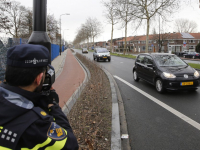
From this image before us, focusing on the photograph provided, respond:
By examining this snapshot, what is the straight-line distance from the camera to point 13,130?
1.02m

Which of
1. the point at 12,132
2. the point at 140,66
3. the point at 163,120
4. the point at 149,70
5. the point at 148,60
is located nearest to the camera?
the point at 12,132

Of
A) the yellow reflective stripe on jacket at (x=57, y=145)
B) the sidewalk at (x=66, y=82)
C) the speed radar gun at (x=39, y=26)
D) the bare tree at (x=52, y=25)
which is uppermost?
the bare tree at (x=52, y=25)

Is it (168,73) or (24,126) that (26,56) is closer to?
(24,126)

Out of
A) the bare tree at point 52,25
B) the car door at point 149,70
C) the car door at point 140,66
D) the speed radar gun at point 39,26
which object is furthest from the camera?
the bare tree at point 52,25

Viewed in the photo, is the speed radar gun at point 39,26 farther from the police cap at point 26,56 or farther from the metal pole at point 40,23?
the police cap at point 26,56

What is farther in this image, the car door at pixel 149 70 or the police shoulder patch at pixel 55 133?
the car door at pixel 149 70

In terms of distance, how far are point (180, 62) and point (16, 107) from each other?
25.1ft

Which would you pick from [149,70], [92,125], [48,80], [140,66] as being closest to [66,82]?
[140,66]

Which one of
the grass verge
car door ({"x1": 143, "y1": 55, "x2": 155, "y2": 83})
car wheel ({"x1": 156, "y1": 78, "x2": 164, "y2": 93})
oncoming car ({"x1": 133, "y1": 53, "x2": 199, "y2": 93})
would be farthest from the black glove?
car door ({"x1": 143, "y1": 55, "x2": 155, "y2": 83})

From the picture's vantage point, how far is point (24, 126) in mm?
1034

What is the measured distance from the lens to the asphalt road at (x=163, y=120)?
3.32 m

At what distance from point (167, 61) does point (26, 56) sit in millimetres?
7153

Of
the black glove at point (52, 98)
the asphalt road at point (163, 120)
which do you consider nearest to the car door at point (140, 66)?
the asphalt road at point (163, 120)

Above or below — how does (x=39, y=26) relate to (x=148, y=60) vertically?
above
